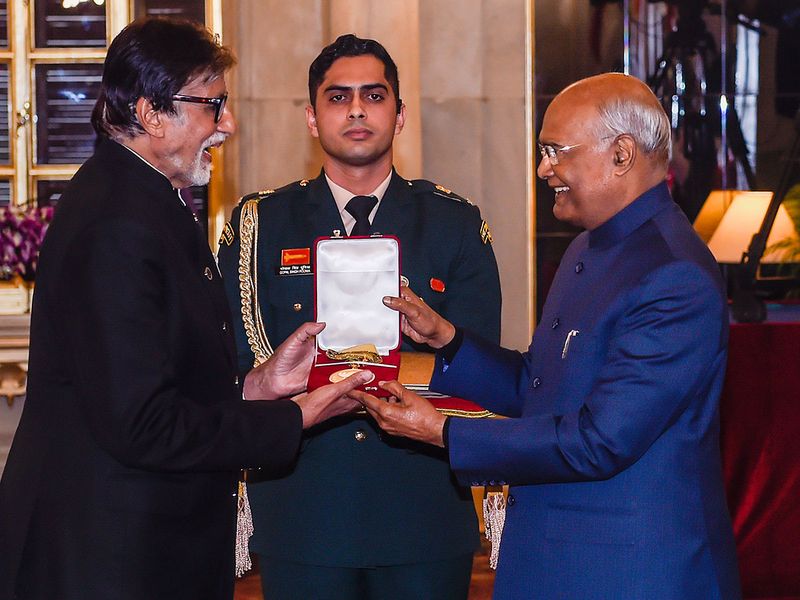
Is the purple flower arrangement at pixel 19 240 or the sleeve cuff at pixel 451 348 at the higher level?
the purple flower arrangement at pixel 19 240

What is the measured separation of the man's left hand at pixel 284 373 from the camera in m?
2.51

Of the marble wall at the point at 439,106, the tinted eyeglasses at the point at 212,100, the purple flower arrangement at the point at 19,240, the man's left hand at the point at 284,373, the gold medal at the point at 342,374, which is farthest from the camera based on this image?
the marble wall at the point at 439,106

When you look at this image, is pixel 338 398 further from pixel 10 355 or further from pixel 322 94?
pixel 10 355

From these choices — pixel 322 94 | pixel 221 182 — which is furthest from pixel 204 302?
pixel 221 182

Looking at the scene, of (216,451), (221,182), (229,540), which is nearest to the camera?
(216,451)

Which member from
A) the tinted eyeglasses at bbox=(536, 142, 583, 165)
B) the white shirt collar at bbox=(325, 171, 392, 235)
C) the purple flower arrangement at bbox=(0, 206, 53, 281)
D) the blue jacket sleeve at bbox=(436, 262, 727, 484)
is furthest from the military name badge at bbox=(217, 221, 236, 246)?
the purple flower arrangement at bbox=(0, 206, 53, 281)

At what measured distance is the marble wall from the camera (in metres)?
5.17

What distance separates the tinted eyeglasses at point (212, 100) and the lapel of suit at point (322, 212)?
2.26 ft

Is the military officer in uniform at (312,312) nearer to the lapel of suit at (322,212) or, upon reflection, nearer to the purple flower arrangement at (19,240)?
the lapel of suit at (322,212)

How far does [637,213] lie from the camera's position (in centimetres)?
216

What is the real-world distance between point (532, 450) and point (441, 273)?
831mm

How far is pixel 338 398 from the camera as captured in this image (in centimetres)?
233

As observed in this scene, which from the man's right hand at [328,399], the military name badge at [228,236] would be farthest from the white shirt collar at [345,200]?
the man's right hand at [328,399]

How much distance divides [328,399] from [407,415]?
0.16 m
